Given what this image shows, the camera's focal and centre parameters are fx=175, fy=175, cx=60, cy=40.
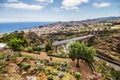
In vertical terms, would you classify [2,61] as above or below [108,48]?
above

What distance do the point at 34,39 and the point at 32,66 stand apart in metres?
57.5

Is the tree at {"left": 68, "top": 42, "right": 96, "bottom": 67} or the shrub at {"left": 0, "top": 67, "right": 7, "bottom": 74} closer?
the shrub at {"left": 0, "top": 67, "right": 7, "bottom": 74}

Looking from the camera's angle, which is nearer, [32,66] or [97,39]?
[32,66]

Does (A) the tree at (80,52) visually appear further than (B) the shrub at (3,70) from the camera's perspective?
Yes

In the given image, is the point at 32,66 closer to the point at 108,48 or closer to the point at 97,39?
the point at 108,48

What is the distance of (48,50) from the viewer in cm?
5219

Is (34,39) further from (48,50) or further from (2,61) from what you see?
(2,61)

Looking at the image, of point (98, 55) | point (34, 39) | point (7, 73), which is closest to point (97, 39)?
point (98, 55)

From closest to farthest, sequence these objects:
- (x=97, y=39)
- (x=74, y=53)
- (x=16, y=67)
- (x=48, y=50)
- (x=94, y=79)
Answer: (x=16, y=67) < (x=94, y=79) < (x=74, y=53) < (x=48, y=50) < (x=97, y=39)

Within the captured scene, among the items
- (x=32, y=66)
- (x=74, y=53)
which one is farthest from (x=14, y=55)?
(x=74, y=53)

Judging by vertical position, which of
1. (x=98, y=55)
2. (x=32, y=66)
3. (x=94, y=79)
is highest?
(x=32, y=66)

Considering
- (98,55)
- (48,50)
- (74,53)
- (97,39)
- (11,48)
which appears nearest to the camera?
(74,53)

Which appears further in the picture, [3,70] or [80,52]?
[80,52]

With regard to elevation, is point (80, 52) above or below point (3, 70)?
above
